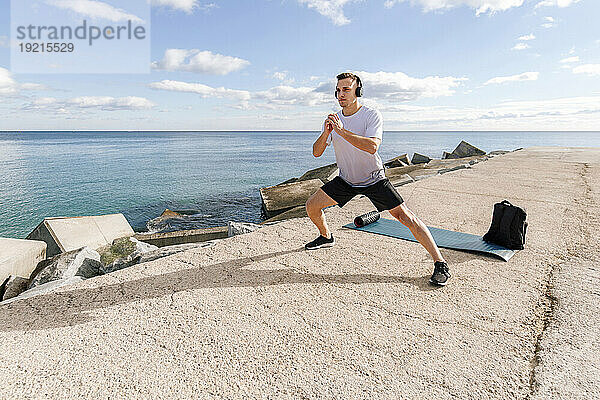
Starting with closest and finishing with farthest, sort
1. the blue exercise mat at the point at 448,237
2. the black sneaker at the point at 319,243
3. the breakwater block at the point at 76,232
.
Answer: the blue exercise mat at the point at 448,237 → the black sneaker at the point at 319,243 → the breakwater block at the point at 76,232

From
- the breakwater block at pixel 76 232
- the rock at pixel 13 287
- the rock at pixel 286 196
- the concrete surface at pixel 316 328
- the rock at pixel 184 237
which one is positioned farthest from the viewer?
the rock at pixel 286 196

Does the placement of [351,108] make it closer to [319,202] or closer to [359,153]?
[359,153]

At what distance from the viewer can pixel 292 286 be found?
3.49 m

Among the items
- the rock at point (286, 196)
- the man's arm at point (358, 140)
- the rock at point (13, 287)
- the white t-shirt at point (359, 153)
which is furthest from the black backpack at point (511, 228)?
the rock at point (286, 196)

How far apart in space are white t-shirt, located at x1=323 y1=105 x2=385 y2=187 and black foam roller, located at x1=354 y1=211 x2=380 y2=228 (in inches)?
55.8

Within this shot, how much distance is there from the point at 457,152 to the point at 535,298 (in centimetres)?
2430

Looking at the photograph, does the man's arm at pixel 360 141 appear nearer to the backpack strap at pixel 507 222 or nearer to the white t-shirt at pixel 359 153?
the white t-shirt at pixel 359 153

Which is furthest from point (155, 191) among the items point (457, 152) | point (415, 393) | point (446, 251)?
point (415, 393)

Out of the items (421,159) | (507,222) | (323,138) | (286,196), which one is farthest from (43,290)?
(421,159)

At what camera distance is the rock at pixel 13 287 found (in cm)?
462

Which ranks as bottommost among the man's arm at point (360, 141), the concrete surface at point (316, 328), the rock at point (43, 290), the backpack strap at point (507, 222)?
the rock at point (43, 290)

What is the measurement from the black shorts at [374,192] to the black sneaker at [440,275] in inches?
27.7

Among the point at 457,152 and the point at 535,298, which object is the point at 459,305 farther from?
the point at 457,152

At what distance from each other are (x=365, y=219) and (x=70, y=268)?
12.6 feet
